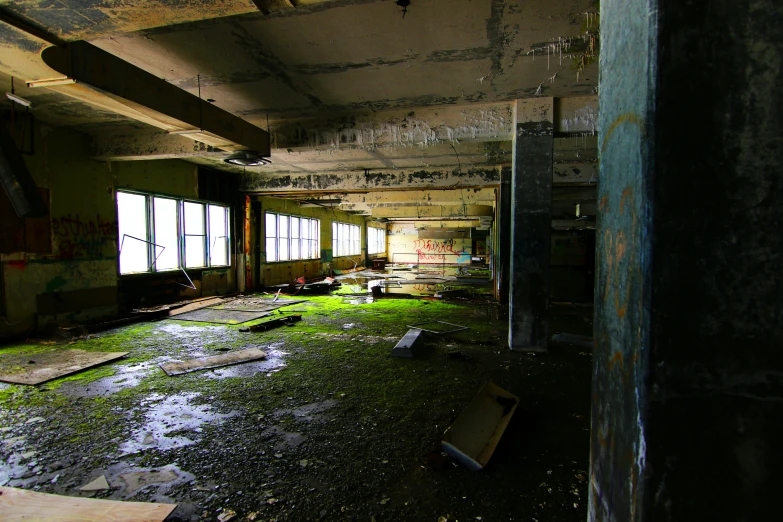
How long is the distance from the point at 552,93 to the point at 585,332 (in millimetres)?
3840

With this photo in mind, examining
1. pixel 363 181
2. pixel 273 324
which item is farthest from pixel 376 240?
pixel 273 324

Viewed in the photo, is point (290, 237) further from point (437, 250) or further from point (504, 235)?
point (437, 250)

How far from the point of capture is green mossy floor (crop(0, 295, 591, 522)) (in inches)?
83.0

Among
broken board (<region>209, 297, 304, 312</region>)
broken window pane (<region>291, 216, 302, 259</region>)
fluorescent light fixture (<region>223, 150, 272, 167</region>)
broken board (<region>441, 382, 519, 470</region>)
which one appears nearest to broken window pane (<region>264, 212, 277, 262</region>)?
broken window pane (<region>291, 216, 302, 259</region>)

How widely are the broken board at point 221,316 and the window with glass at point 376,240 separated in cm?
1556

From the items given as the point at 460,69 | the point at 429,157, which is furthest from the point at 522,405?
the point at 429,157

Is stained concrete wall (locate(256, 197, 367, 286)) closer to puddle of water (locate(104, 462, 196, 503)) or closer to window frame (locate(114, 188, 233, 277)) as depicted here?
window frame (locate(114, 188, 233, 277))

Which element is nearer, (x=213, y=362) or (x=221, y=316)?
(x=213, y=362)

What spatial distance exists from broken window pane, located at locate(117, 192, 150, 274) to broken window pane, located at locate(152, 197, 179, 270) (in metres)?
0.23

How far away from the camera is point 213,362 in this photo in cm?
438

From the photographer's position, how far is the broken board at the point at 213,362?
4.16 m

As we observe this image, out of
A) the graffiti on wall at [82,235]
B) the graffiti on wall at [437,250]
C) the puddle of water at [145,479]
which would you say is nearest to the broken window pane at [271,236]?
the graffiti on wall at [82,235]

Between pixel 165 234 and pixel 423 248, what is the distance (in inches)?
767

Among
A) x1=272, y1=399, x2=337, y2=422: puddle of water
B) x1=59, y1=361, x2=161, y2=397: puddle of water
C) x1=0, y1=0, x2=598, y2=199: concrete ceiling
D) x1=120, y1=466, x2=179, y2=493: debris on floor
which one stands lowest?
x1=120, y1=466, x2=179, y2=493: debris on floor
